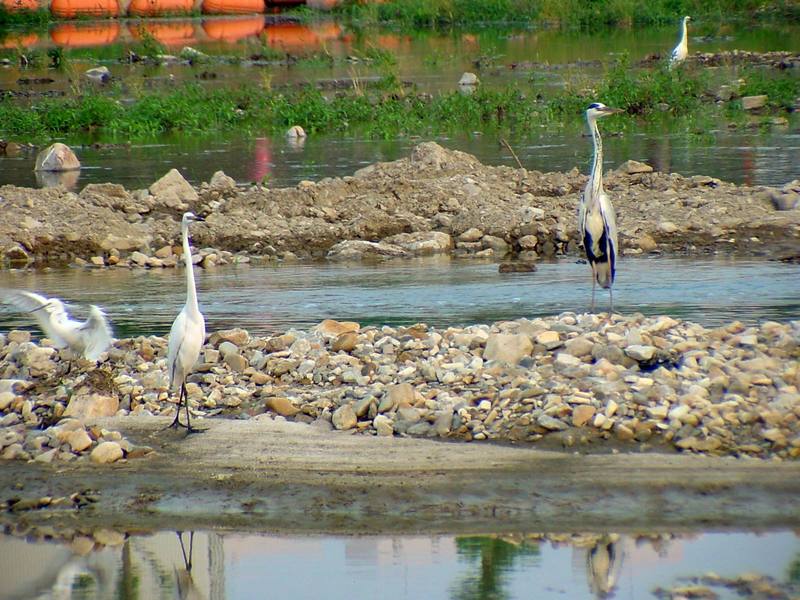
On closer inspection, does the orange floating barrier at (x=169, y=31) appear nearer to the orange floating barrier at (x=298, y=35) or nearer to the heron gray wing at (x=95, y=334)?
the orange floating barrier at (x=298, y=35)

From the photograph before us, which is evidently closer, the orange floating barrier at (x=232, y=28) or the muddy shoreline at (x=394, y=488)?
the muddy shoreline at (x=394, y=488)

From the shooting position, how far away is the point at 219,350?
10086 millimetres

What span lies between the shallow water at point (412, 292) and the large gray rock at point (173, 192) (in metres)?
2.48

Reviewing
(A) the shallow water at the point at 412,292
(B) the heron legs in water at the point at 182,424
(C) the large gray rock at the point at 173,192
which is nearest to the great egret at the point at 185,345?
(B) the heron legs in water at the point at 182,424

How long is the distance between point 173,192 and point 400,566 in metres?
11.6

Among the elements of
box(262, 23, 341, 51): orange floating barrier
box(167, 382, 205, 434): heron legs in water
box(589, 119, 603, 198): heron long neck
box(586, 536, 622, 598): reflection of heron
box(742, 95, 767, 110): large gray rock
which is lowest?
box(586, 536, 622, 598): reflection of heron

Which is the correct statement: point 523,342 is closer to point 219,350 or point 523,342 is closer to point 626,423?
point 626,423

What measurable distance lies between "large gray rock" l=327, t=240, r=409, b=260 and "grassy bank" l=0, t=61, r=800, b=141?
981cm

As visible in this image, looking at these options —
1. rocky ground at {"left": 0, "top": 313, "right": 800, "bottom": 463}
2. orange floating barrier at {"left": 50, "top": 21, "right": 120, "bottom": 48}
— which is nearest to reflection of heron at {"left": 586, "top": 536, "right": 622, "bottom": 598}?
A: rocky ground at {"left": 0, "top": 313, "right": 800, "bottom": 463}

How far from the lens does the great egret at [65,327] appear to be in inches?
361

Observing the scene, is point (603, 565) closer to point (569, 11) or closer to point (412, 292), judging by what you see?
point (412, 292)

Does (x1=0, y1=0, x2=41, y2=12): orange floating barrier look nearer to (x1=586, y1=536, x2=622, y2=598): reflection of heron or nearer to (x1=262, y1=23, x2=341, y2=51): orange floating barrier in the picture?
(x1=262, y1=23, x2=341, y2=51): orange floating barrier

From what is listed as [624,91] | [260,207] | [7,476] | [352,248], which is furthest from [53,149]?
[7,476]

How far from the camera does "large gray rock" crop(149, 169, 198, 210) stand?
18000 millimetres
